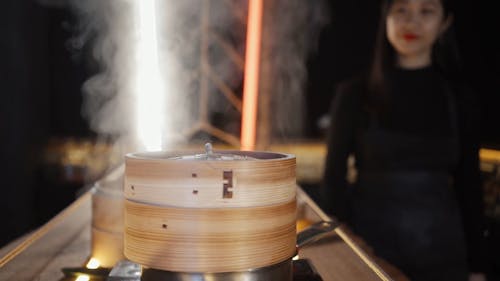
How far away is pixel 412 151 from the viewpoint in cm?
266

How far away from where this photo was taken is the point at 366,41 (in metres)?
6.52

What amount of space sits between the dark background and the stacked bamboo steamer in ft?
17.2

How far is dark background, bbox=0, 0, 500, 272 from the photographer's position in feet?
18.1

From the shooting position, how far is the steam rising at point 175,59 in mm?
3238

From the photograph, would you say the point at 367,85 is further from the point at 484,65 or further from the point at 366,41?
the point at 366,41

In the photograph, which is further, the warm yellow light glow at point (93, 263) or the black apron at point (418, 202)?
the black apron at point (418, 202)

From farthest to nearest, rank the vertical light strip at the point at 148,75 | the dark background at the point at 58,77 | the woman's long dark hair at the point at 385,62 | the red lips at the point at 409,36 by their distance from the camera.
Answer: the dark background at the point at 58,77
the woman's long dark hair at the point at 385,62
the red lips at the point at 409,36
the vertical light strip at the point at 148,75

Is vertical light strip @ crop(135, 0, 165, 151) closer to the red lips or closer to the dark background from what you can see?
the red lips

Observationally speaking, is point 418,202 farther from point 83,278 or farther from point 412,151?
point 83,278

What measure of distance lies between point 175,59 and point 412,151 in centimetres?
230

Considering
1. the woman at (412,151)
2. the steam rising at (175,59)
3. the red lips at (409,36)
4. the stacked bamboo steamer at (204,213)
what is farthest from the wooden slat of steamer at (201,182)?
the red lips at (409,36)

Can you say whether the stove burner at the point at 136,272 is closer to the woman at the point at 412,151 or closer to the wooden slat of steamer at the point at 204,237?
the wooden slat of steamer at the point at 204,237

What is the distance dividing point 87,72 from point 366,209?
16.1ft

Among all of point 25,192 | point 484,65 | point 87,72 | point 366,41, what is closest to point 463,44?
point 484,65
